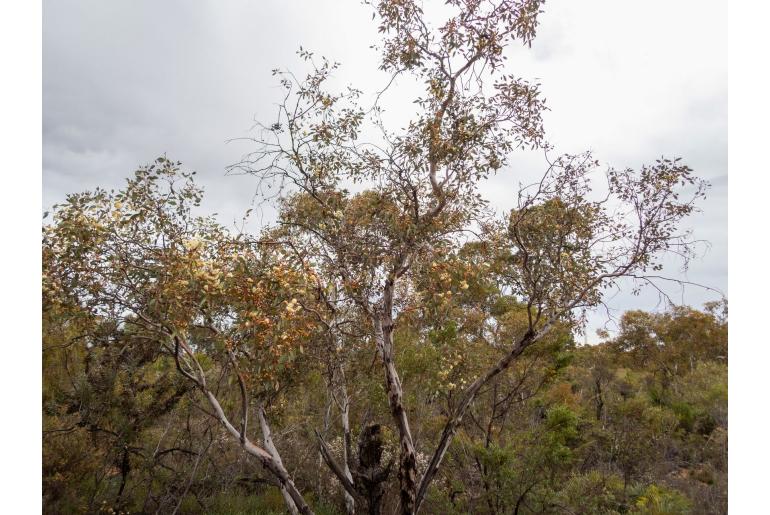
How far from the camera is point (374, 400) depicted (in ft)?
25.3

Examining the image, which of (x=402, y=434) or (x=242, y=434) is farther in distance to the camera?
(x=402, y=434)

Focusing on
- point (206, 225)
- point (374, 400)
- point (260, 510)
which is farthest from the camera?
point (260, 510)

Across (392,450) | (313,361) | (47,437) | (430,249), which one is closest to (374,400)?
(392,450)

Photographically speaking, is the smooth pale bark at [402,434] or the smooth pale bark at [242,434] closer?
the smooth pale bark at [242,434]

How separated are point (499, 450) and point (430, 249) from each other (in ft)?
13.0

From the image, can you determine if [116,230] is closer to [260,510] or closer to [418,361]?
[418,361]

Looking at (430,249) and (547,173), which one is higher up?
(547,173)

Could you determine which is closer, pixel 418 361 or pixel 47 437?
pixel 47 437

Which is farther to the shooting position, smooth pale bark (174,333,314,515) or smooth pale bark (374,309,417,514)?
smooth pale bark (374,309,417,514)

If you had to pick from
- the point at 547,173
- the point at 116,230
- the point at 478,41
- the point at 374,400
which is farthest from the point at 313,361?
the point at 478,41

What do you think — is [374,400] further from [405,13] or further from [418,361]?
[405,13]

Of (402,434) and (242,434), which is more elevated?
(242,434)
